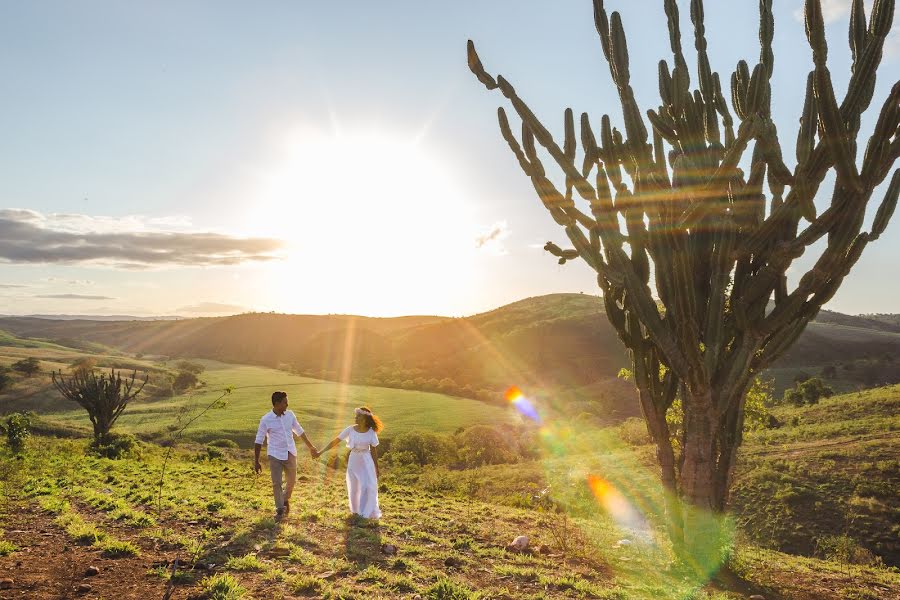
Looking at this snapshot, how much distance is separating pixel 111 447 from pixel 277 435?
17695 mm

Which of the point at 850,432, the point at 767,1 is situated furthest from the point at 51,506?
the point at 850,432

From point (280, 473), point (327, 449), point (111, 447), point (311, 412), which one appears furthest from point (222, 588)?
point (311, 412)

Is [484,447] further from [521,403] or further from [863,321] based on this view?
[863,321]

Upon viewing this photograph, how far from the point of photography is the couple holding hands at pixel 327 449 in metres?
9.05

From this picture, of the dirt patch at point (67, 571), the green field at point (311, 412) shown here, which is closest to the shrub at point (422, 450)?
the green field at point (311, 412)

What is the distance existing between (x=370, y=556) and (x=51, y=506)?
20.5 ft

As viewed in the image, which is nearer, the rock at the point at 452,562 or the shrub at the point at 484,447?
the rock at the point at 452,562

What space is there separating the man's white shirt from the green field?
2664 cm

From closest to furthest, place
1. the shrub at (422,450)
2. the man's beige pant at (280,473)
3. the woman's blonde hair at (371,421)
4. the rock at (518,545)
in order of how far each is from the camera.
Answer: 1. the rock at (518,545)
2. the man's beige pant at (280,473)
3. the woman's blonde hair at (371,421)
4. the shrub at (422,450)

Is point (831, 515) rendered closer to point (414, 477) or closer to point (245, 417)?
point (414, 477)

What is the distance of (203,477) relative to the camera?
15758 millimetres

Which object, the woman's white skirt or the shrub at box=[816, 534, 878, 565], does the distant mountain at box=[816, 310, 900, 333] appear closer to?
the shrub at box=[816, 534, 878, 565]

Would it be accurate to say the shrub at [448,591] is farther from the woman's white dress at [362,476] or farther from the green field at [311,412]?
the green field at [311,412]

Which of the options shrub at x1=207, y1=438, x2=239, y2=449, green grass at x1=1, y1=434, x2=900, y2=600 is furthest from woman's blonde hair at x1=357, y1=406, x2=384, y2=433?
shrub at x1=207, y1=438, x2=239, y2=449
